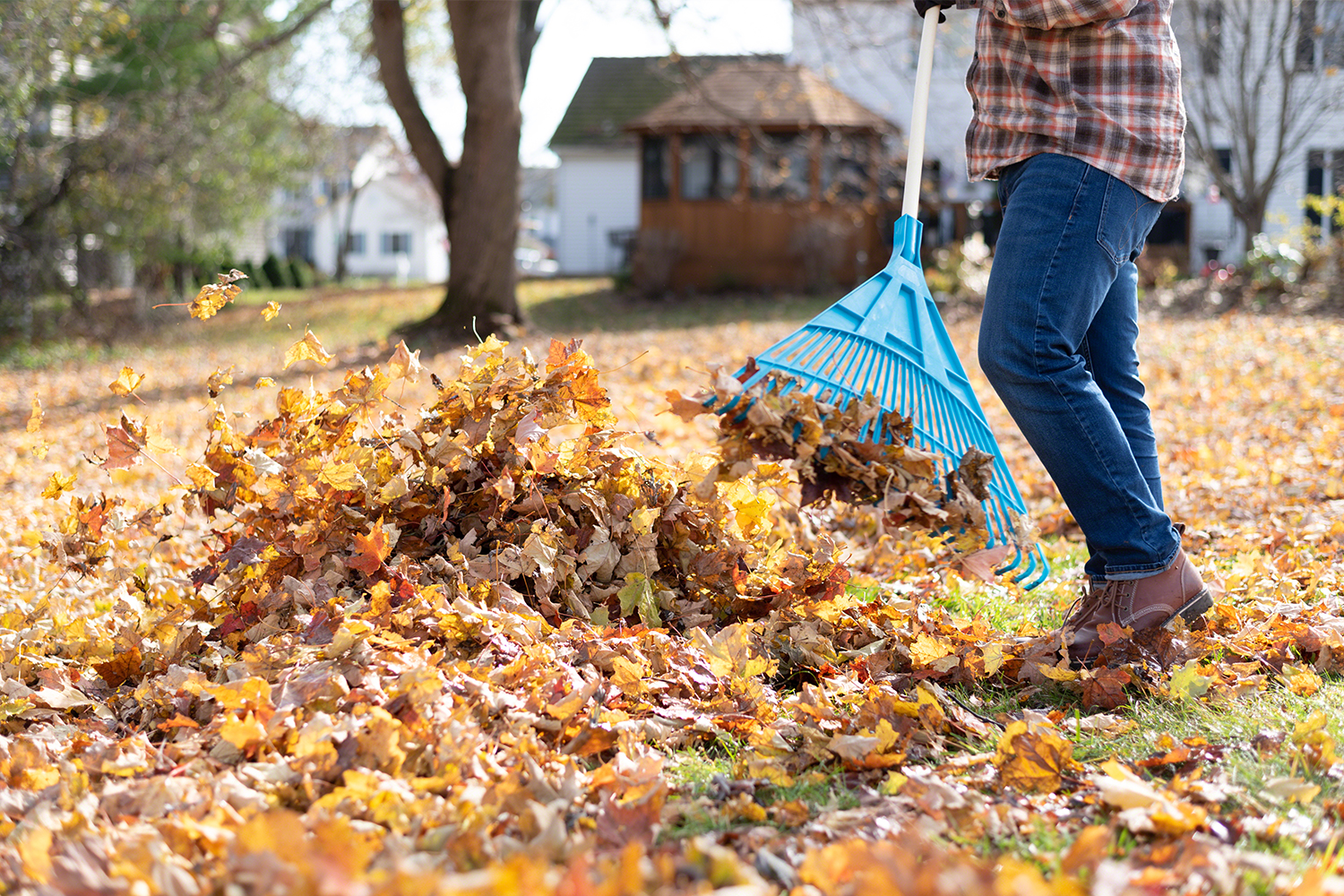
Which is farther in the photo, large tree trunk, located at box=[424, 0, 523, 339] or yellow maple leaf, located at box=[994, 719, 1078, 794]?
large tree trunk, located at box=[424, 0, 523, 339]

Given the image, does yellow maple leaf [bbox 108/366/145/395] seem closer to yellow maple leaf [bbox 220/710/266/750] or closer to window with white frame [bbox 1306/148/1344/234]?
yellow maple leaf [bbox 220/710/266/750]

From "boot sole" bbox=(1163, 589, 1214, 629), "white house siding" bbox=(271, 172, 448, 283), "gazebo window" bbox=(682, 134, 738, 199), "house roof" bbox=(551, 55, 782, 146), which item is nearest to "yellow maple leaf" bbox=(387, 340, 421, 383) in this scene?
"boot sole" bbox=(1163, 589, 1214, 629)

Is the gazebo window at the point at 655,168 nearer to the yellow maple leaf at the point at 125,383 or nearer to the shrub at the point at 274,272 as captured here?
the shrub at the point at 274,272

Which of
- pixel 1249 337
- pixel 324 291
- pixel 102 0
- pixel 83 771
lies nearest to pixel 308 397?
pixel 83 771

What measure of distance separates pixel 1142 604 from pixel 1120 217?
85cm

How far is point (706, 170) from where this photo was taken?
22.0m

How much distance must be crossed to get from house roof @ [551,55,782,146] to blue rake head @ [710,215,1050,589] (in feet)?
77.7

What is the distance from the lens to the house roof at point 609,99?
87.2 ft

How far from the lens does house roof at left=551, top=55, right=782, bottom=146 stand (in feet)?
87.2

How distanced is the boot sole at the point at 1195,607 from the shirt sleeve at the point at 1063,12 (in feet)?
4.16

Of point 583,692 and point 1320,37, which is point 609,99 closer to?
point 1320,37

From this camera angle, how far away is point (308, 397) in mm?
2799

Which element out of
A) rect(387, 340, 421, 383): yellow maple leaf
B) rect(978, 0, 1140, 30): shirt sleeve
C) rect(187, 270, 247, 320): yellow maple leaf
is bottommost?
rect(387, 340, 421, 383): yellow maple leaf

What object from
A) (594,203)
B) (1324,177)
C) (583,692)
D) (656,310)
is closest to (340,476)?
(583,692)
